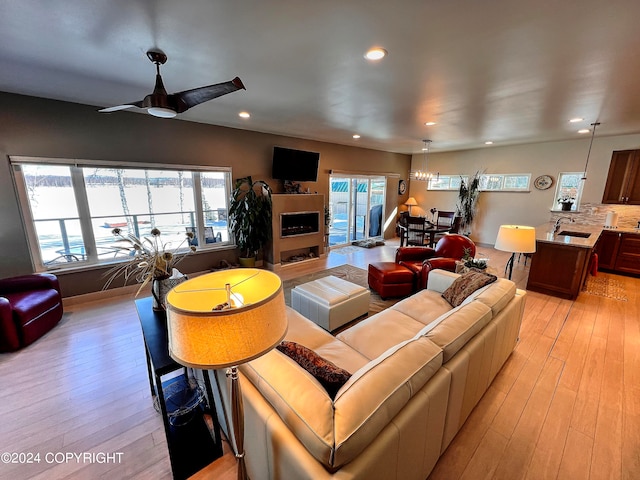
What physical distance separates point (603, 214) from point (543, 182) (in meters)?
1.20

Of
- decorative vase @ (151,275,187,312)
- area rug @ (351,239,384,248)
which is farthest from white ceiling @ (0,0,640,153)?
area rug @ (351,239,384,248)

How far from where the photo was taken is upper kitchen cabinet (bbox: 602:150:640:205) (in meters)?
4.64

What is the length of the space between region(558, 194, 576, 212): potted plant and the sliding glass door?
4004 mm

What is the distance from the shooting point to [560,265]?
3.83 m

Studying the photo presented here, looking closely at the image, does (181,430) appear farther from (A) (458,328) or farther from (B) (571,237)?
(B) (571,237)

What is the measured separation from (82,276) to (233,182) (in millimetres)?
2602

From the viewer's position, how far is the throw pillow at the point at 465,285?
238cm

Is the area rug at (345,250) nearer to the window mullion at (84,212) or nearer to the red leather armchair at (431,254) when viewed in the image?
the red leather armchair at (431,254)

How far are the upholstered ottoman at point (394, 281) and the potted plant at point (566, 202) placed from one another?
4.40 meters

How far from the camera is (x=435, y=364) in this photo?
4.36ft

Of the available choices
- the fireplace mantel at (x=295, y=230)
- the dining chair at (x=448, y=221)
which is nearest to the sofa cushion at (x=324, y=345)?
the fireplace mantel at (x=295, y=230)

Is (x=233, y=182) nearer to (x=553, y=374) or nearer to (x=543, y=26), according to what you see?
(x=543, y=26)

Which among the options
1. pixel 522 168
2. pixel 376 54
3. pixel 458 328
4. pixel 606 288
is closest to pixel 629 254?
pixel 606 288

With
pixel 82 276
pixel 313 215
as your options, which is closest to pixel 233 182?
pixel 313 215
